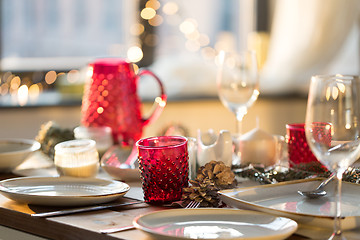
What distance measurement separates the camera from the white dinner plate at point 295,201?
75 centimetres

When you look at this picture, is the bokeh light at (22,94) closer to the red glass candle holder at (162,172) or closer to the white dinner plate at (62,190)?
the white dinner plate at (62,190)

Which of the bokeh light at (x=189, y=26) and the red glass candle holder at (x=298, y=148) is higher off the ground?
the bokeh light at (x=189, y=26)

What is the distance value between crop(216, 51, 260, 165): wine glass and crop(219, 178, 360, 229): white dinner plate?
375mm

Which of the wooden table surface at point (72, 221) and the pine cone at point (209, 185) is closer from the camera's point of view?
the wooden table surface at point (72, 221)

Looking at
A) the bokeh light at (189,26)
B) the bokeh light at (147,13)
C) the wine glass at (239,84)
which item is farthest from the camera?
the bokeh light at (189,26)

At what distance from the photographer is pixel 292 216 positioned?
74 centimetres

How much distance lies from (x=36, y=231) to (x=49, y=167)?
17.5 inches

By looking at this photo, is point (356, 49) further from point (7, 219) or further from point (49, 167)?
point (7, 219)

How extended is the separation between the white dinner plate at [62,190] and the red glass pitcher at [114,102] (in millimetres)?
340

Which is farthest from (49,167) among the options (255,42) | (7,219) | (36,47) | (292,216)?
(255,42)

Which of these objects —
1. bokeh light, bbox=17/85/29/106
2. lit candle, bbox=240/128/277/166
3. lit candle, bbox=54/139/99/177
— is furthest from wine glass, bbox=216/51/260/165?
bokeh light, bbox=17/85/29/106

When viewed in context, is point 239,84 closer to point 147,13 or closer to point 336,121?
point 336,121

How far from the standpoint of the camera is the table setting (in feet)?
2.33

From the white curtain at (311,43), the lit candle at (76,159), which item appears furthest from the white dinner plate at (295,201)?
the white curtain at (311,43)
